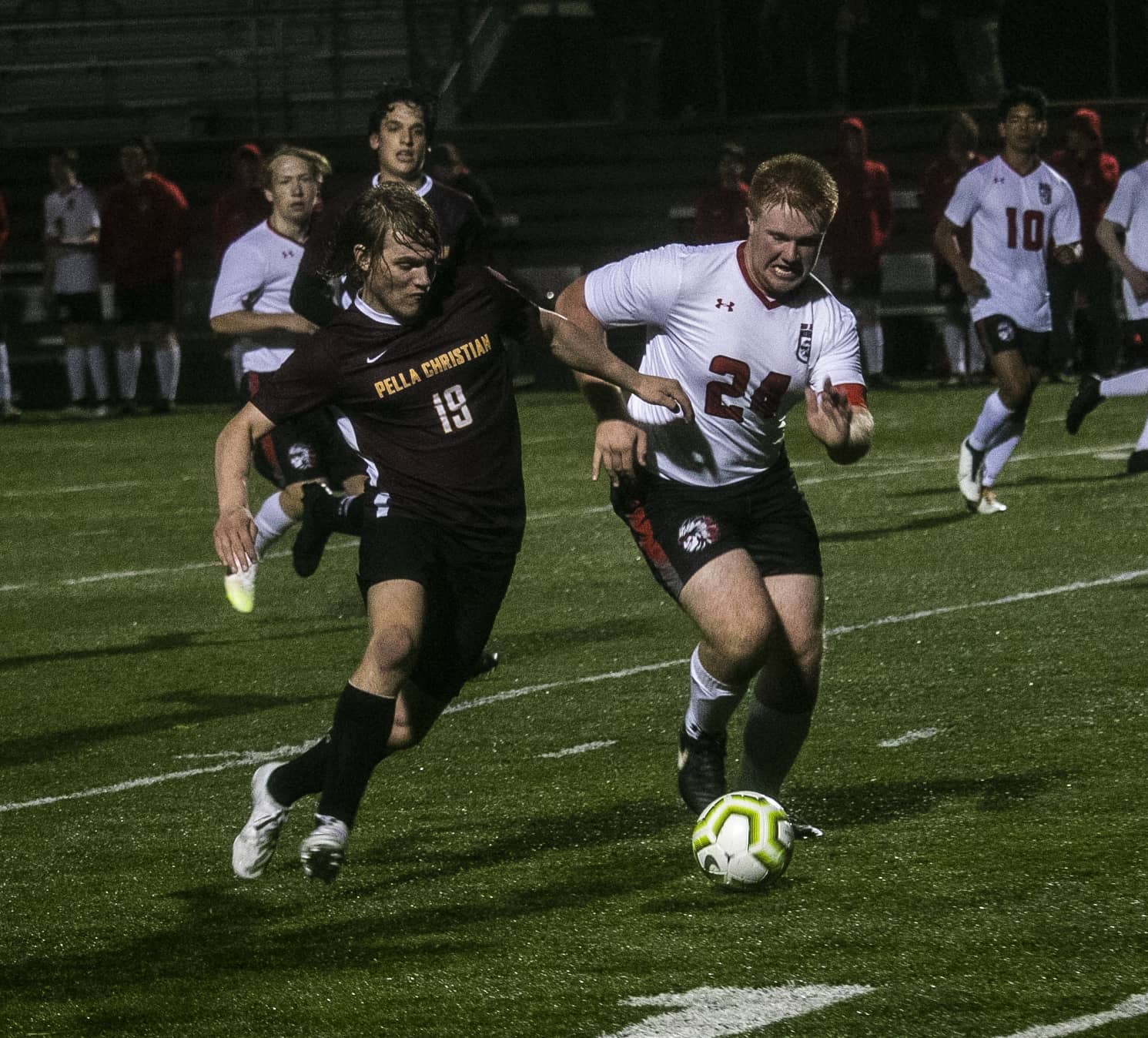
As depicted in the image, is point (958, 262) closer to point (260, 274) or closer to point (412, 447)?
point (260, 274)

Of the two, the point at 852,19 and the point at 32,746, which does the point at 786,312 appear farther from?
the point at 852,19

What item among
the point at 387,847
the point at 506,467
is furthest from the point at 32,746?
the point at 506,467

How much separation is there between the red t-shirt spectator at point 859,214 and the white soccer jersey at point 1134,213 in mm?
7354

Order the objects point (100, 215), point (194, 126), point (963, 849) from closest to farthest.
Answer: point (963, 849)
point (100, 215)
point (194, 126)

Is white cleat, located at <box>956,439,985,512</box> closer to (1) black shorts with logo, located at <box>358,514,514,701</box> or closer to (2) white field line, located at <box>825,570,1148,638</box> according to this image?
(2) white field line, located at <box>825,570,1148,638</box>

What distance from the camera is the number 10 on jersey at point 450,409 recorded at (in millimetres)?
5574

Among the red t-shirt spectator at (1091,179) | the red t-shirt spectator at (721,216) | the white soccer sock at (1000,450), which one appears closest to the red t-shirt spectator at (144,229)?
the red t-shirt spectator at (721,216)

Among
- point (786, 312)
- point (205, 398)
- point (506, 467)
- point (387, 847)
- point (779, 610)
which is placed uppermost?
point (786, 312)

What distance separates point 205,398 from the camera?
21609mm

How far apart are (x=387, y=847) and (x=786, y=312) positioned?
1.82 m

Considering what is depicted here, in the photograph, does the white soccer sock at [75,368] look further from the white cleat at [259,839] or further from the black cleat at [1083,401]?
the white cleat at [259,839]

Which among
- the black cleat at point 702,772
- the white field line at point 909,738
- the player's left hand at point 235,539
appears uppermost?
the player's left hand at point 235,539

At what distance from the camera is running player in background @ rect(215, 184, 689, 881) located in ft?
17.6

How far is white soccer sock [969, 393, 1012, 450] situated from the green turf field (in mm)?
415
